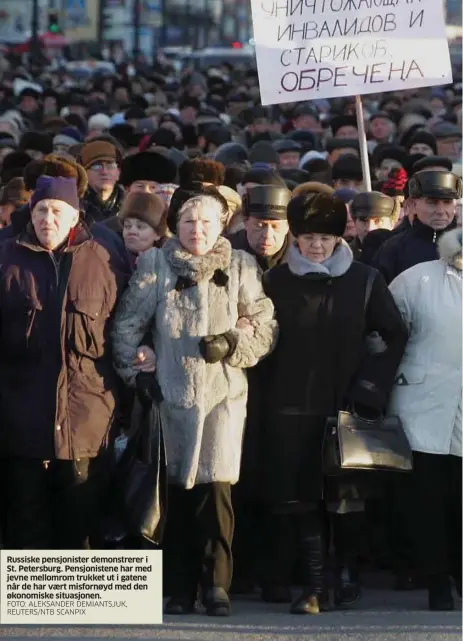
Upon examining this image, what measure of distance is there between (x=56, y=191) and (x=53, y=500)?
4.23 ft

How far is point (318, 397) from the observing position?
25.3ft

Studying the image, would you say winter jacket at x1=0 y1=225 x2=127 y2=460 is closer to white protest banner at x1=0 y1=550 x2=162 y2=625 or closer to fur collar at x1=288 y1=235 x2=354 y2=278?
white protest banner at x1=0 y1=550 x2=162 y2=625

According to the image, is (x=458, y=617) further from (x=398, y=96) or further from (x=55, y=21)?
(x=55, y=21)

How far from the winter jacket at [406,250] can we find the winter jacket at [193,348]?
1.28 meters

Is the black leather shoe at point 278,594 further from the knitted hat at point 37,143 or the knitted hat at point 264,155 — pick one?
the knitted hat at point 37,143

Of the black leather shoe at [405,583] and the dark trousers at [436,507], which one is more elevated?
the dark trousers at [436,507]

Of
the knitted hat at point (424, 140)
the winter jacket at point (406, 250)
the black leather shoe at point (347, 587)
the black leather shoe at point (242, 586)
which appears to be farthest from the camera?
the knitted hat at point (424, 140)

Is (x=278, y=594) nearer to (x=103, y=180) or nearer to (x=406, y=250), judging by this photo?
(x=406, y=250)

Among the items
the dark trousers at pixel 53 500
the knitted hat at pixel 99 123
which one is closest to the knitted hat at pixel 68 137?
the knitted hat at pixel 99 123

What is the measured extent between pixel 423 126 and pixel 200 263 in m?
12.5

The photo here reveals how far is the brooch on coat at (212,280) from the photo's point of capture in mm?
7641

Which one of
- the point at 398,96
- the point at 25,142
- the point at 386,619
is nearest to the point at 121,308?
the point at 386,619

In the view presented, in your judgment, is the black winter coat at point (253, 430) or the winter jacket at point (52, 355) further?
the black winter coat at point (253, 430)

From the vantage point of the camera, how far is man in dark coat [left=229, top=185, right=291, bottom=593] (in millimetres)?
7824
